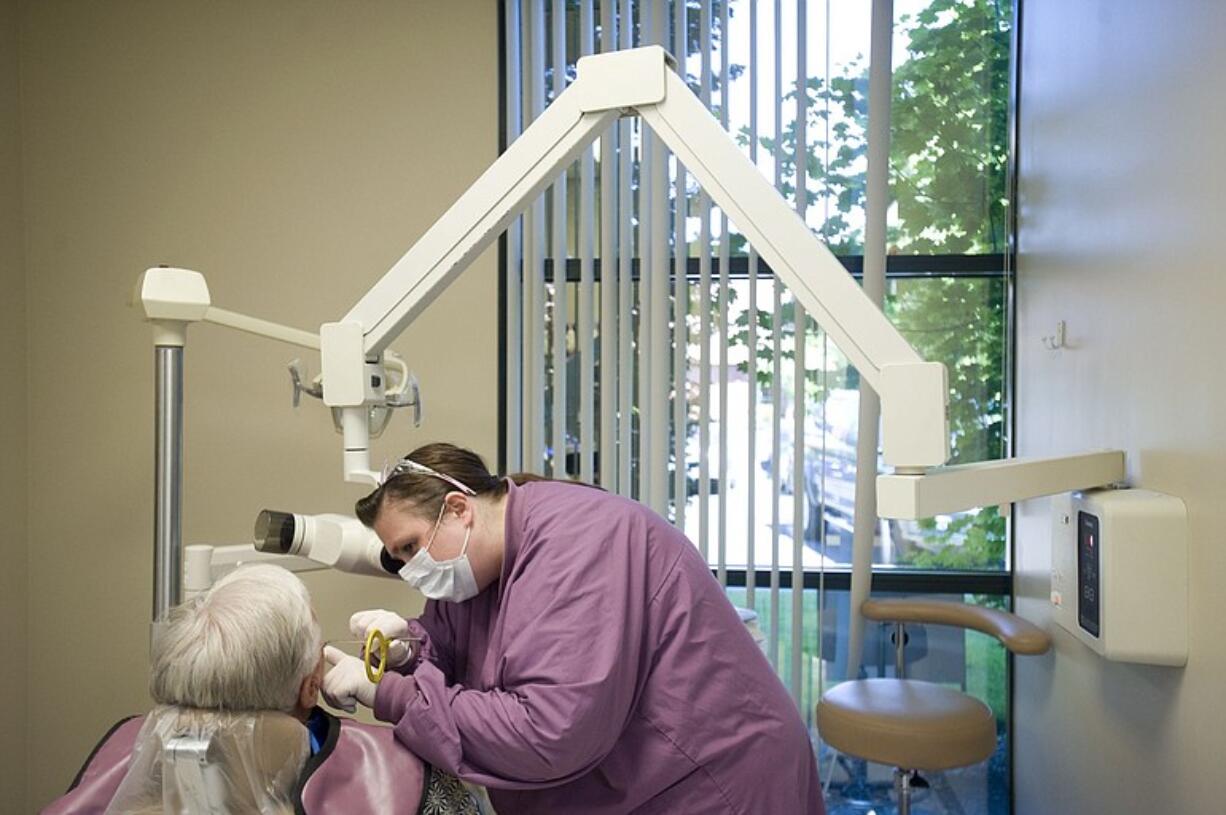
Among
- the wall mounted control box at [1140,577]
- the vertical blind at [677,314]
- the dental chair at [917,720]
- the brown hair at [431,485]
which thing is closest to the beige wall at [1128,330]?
the wall mounted control box at [1140,577]

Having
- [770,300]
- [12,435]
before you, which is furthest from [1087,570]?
[12,435]

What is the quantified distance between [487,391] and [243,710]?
156 cm

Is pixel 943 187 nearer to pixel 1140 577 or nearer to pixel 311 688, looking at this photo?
pixel 1140 577

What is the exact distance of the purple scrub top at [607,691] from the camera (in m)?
1.21

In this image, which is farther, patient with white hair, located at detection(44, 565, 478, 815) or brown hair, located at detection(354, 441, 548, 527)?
brown hair, located at detection(354, 441, 548, 527)

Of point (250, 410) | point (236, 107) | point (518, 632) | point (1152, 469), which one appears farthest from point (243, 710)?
point (236, 107)

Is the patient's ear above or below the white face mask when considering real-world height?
below

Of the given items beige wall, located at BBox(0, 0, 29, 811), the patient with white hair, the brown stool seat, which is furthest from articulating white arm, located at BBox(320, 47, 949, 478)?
beige wall, located at BBox(0, 0, 29, 811)

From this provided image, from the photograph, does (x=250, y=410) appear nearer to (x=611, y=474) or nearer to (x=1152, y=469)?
(x=611, y=474)

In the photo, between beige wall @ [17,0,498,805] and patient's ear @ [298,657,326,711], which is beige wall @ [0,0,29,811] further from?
patient's ear @ [298,657,326,711]

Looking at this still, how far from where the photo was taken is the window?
2.62 meters

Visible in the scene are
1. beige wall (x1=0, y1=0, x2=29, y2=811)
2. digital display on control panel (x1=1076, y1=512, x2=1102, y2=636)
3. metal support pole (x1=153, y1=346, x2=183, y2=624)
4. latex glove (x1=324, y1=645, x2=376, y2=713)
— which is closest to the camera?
latex glove (x1=324, y1=645, x2=376, y2=713)

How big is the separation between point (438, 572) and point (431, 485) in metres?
0.12

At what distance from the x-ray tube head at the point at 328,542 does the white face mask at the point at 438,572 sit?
20cm
